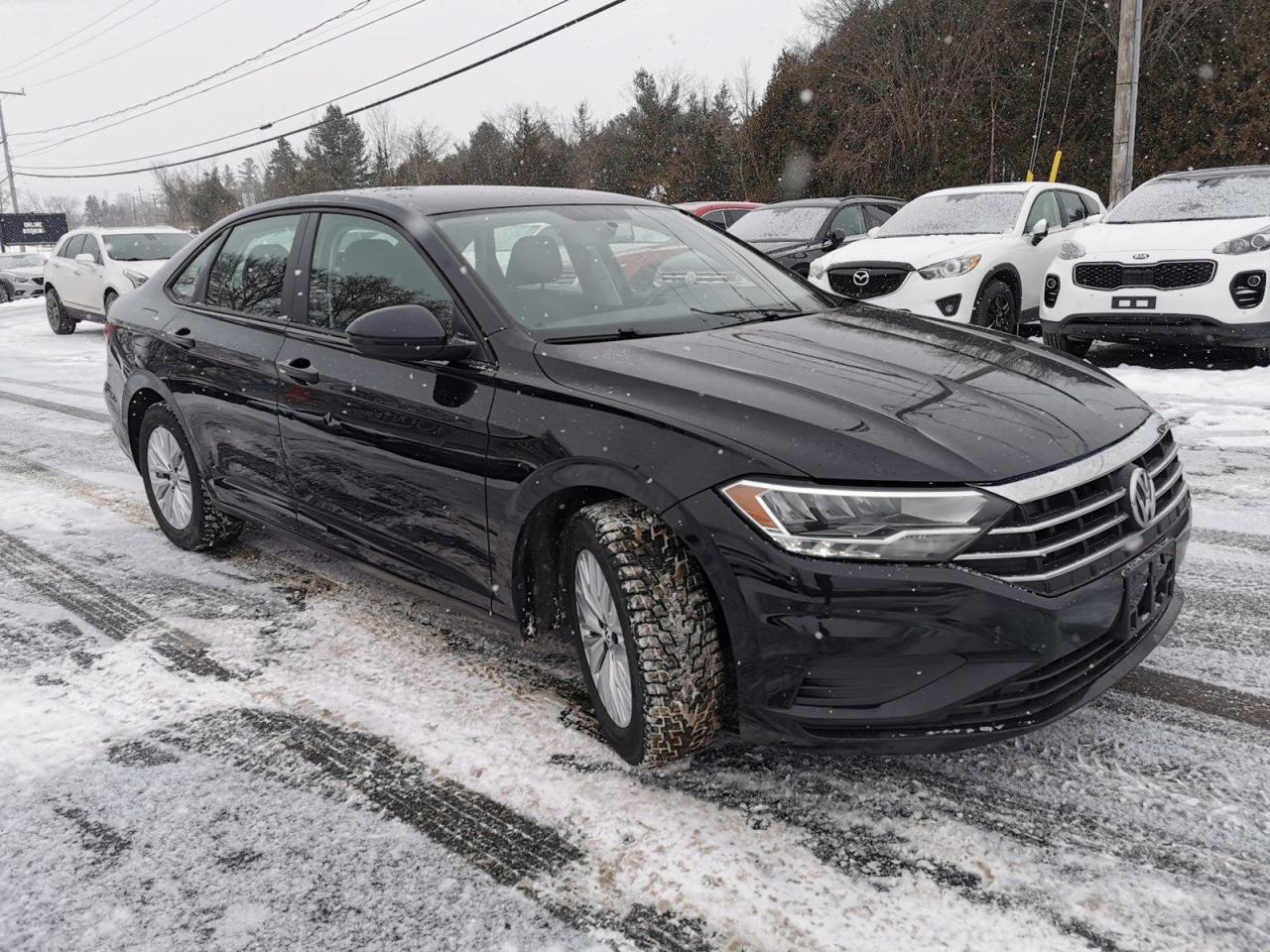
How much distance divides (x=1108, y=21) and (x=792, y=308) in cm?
2776

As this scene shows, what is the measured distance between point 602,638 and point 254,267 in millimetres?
2441

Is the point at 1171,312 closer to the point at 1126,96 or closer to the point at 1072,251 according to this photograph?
the point at 1072,251

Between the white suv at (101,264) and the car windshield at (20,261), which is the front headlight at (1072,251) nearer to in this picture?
the white suv at (101,264)

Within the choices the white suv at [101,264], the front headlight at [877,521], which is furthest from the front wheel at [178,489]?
the white suv at [101,264]

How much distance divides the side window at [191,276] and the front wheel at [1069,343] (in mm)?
6927

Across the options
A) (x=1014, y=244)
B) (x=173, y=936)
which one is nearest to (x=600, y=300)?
(x=173, y=936)

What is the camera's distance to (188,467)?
4547 millimetres

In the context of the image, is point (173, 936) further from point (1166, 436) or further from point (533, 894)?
point (1166, 436)

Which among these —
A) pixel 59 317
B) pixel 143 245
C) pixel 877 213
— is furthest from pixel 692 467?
pixel 59 317

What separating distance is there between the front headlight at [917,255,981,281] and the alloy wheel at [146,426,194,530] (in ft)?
22.1

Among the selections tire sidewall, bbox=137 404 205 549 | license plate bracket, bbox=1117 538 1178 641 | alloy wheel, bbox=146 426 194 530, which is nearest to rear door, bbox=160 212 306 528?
tire sidewall, bbox=137 404 205 549

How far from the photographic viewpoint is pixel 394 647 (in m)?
3.59

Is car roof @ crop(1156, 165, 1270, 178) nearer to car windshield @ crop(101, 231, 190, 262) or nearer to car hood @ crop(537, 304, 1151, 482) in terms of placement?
car hood @ crop(537, 304, 1151, 482)

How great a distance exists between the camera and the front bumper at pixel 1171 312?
25.8ft
